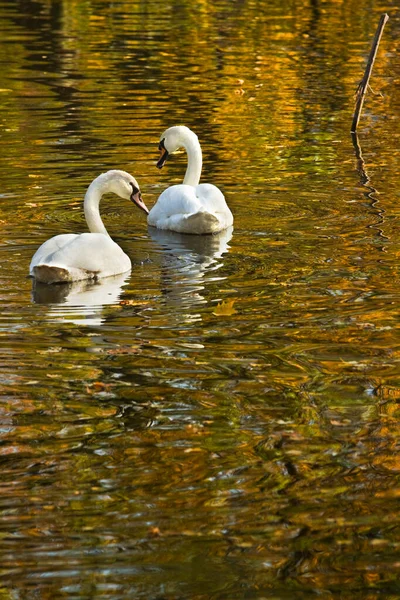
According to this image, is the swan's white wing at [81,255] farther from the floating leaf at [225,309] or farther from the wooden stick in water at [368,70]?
the wooden stick in water at [368,70]

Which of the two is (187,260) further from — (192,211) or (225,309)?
(225,309)

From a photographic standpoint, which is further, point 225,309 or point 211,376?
point 225,309

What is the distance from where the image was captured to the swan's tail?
10.5 m

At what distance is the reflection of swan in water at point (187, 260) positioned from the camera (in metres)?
10.4

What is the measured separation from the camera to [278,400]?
7.62 metres

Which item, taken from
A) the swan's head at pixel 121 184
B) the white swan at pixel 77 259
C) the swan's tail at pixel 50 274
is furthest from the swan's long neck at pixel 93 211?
the swan's tail at pixel 50 274

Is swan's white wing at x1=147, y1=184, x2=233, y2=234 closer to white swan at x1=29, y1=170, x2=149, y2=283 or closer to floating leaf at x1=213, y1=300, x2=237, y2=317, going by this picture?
white swan at x1=29, y1=170, x2=149, y2=283

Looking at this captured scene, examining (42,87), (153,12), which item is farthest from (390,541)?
(153,12)

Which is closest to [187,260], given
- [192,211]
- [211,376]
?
[192,211]

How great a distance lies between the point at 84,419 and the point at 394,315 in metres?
3.17

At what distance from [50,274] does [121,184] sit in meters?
1.84

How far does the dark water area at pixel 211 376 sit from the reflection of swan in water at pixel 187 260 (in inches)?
1.6

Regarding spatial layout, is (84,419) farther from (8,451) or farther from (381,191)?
(381,191)

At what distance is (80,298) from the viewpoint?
10383mm
